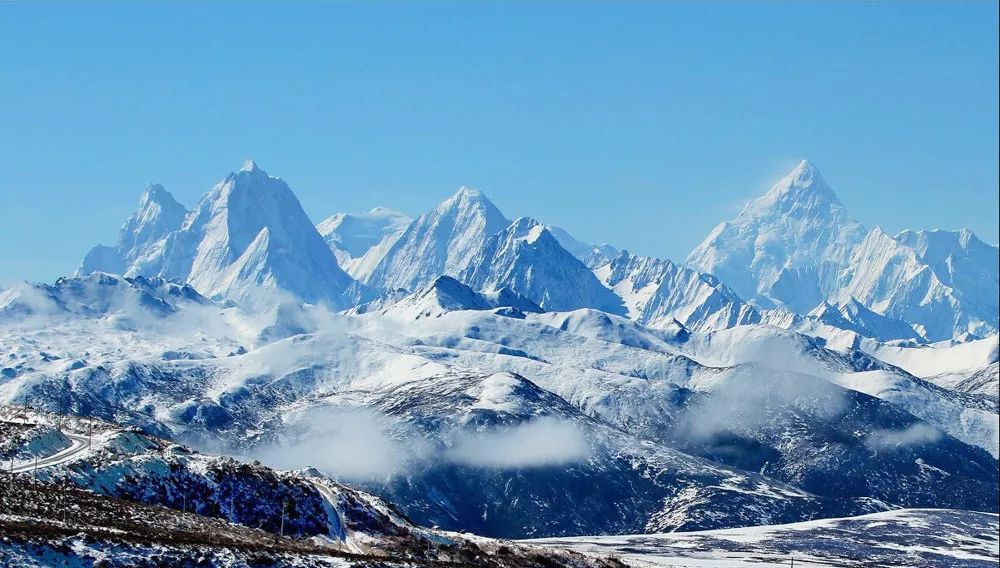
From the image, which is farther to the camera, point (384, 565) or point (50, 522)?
point (384, 565)

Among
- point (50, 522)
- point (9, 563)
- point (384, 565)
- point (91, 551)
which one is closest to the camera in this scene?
point (9, 563)

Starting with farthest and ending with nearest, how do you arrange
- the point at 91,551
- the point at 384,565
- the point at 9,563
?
the point at 384,565
the point at 91,551
the point at 9,563

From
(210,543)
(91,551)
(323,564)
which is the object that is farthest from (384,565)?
(91,551)

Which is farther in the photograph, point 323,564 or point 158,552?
point 323,564

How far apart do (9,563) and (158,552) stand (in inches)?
818

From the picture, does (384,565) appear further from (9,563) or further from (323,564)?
A: (9,563)

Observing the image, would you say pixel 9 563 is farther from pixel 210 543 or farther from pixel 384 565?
pixel 384 565

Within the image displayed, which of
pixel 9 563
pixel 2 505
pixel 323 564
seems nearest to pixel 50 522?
pixel 2 505

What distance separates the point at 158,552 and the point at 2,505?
2801 centimetres

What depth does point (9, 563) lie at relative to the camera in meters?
159

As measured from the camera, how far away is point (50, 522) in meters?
182

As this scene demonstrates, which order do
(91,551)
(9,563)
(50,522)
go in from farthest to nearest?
(50,522) < (91,551) < (9,563)

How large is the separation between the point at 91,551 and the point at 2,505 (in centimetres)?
2558

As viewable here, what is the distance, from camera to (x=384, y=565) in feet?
645
